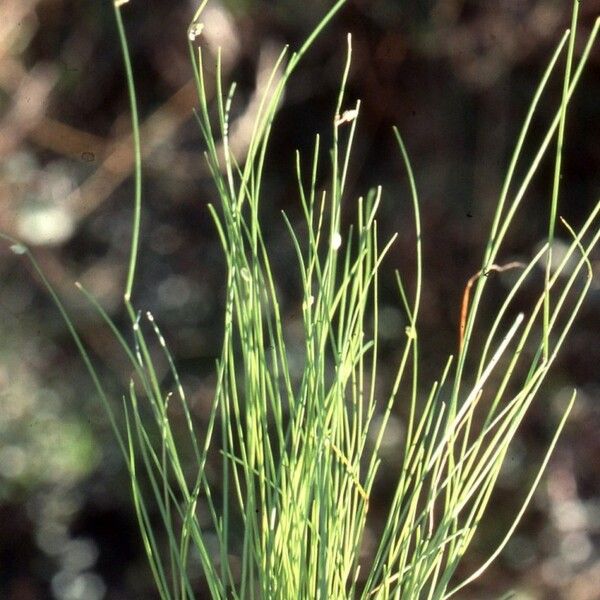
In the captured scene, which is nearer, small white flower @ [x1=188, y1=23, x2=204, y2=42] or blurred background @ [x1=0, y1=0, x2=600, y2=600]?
small white flower @ [x1=188, y1=23, x2=204, y2=42]

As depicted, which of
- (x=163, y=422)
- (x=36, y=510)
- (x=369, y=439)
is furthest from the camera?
(x=36, y=510)

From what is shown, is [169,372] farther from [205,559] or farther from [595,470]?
[205,559]

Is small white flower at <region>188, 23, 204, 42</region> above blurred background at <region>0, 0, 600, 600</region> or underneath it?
above

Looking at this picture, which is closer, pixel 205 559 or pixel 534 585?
pixel 205 559

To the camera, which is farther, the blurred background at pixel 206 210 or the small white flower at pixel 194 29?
the blurred background at pixel 206 210

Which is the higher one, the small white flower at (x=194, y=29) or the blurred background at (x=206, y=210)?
the small white flower at (x=194, y=29)

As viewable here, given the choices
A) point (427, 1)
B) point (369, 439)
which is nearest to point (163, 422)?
point (369, 439)

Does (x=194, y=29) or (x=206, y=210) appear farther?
(x=206, y=210)

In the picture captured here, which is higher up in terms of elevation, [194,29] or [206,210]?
[194,29]
